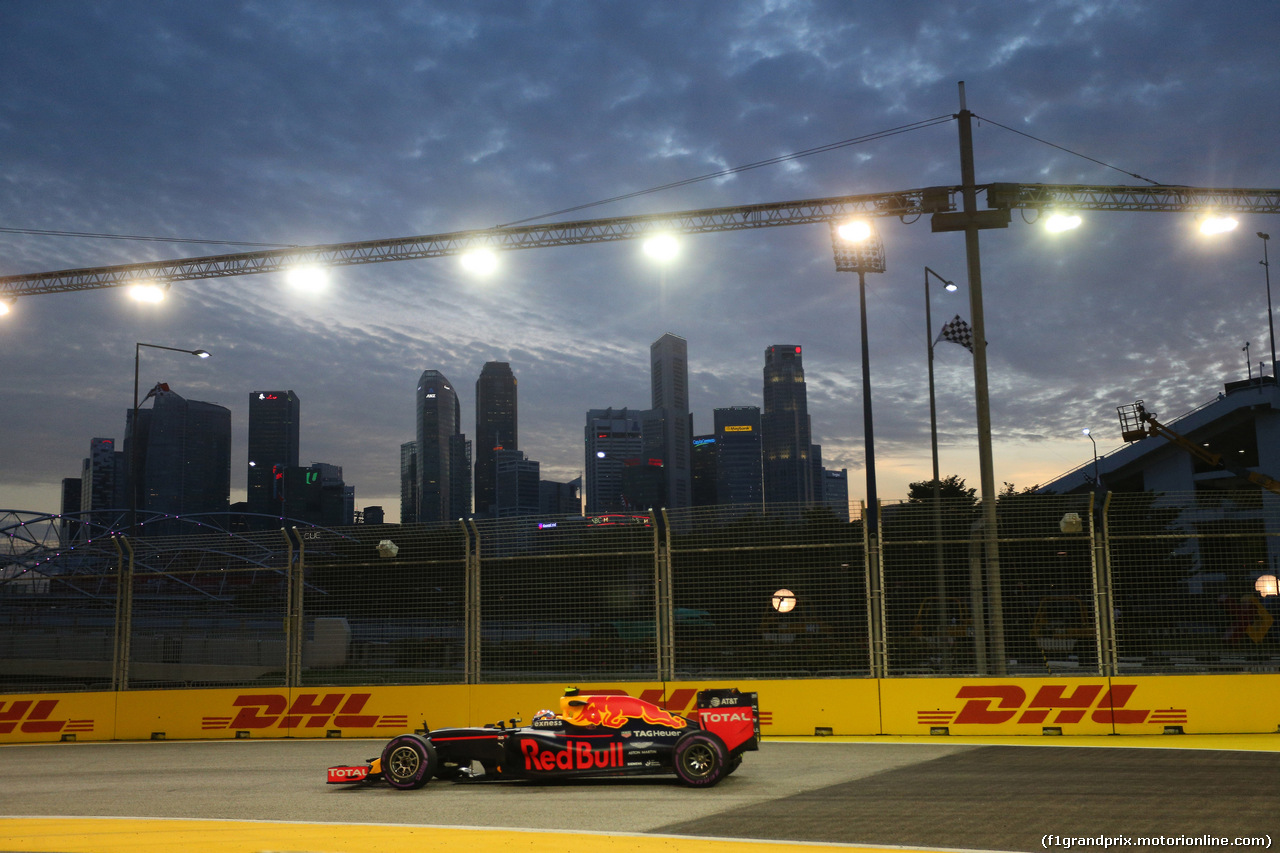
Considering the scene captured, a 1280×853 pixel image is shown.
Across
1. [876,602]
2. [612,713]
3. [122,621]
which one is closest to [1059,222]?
[876,602]

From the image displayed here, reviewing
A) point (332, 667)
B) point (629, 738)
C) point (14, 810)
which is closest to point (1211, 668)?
point (629, 738)

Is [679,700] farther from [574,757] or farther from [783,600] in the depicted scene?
[574,757]

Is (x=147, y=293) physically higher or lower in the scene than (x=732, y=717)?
higher

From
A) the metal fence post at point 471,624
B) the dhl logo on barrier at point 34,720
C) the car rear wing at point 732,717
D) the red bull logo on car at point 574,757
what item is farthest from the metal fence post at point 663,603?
the dhl logo on barrier at point 34,720

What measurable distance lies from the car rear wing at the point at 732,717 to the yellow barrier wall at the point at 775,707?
3387 mm

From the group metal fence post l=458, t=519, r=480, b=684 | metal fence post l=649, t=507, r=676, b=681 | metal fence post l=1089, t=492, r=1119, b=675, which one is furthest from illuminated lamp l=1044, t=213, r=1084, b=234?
metal fence post l=458, t=519, r=480, b=684

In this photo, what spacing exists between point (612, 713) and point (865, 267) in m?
17.0

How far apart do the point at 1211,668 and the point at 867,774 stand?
5773 mm

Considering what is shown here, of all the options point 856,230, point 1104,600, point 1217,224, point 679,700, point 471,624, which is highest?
point 856,230

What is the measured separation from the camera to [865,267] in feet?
78.5

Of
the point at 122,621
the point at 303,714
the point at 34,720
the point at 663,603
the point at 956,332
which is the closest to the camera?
the point at 663,603

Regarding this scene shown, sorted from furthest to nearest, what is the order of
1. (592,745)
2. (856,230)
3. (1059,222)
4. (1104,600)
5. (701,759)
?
(856,230) < (1059,222) < (1104,600) < (592,745) < (701,759)

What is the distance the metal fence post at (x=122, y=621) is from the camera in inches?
591
